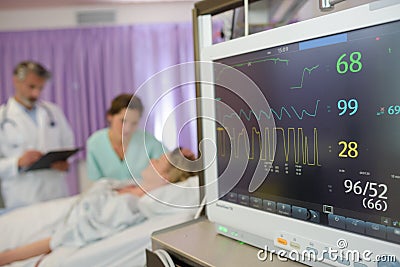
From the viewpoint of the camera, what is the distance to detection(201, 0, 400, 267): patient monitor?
0.58 metres

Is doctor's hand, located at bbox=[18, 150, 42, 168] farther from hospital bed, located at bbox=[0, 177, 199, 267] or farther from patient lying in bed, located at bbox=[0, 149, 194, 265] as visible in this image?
patient lying in bed, located at bbox=[0, 149, 194, 265]

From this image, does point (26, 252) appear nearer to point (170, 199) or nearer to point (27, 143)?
point (170, 199)

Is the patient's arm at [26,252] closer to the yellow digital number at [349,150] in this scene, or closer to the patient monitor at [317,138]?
the patient monitor at [317,138]

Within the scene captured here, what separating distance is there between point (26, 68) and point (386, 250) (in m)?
2.52

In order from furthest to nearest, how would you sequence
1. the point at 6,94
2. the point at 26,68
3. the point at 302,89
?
the point at 6,94 → the point at 26,68 → the point at 302,89

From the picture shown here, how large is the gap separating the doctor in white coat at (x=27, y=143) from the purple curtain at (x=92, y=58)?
0.58m

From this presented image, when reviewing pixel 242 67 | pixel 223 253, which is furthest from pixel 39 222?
pixel 242 67

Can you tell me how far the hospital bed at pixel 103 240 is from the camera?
1370 millimetres

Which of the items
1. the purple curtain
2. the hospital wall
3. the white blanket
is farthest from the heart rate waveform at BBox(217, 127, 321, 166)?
the hospital wall

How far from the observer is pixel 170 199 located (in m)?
1.48

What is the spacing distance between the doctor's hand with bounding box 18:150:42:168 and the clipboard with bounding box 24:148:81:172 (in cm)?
5

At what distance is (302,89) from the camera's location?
2.28 feet

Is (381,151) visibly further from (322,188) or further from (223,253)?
(223,253)

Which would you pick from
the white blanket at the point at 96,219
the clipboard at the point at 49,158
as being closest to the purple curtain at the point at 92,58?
the clipboard at the point at 49,158
